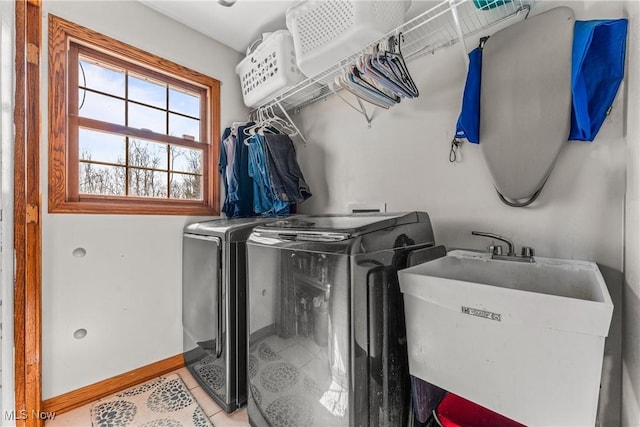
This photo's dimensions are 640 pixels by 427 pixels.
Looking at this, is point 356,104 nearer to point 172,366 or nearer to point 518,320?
point 518,320

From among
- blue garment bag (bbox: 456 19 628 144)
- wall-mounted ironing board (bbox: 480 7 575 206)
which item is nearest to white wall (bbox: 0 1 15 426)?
wall-mounted ironing board (bbox: 480 7 575 206)

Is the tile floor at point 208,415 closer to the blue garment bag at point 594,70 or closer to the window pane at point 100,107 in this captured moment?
the window pane at point 100,107

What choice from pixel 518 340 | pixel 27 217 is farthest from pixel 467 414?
pixel 27 217

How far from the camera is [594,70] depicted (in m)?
1.05

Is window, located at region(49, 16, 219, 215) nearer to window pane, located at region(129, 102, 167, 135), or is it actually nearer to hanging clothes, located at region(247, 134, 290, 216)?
window pane, located at region(129, 102, 167, 135)

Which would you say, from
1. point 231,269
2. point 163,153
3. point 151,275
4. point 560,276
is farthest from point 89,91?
point 560,276

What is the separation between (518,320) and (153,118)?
2470mm

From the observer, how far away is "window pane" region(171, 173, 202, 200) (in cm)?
215

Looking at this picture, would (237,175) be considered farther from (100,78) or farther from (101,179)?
(100,78)

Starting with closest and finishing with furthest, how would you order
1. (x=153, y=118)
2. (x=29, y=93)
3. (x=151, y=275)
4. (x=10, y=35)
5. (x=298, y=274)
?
(x=10, y=35), (x=298, y=274), (x=29, y=93), (x=151, y=275), (x=153, y=118)

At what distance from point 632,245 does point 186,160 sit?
8.52 feet

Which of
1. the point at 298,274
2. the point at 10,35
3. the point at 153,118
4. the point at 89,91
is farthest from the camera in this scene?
the point at 153,118

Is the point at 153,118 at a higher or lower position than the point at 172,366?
higher

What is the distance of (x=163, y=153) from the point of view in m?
2.10
